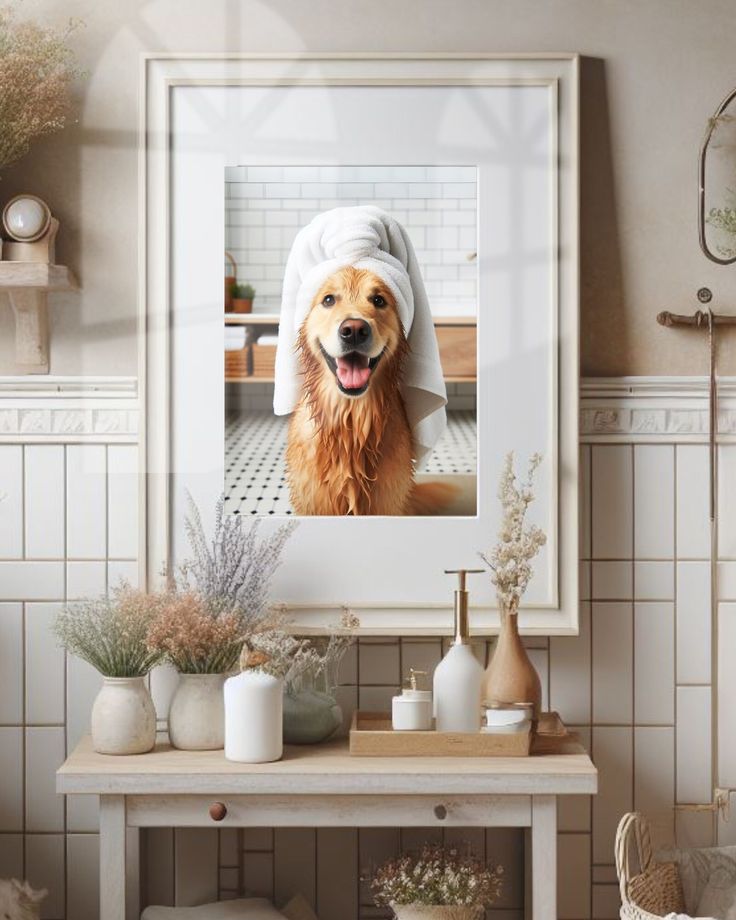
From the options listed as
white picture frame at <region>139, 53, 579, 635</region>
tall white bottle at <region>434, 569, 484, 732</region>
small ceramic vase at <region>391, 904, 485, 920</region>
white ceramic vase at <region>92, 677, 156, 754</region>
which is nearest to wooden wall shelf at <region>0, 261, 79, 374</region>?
white picture frame at <region>139, 53, 579, 635</region>

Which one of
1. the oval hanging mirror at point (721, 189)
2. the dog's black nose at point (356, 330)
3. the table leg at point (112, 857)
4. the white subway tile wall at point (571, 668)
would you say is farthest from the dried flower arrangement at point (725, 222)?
the table leg at point (112, 857)

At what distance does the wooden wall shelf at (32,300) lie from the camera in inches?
89.4

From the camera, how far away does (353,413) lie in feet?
7.74

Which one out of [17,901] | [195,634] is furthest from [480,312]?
[17,901]

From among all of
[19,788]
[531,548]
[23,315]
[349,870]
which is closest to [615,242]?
[531,548]

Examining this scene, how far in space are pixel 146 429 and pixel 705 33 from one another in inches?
52.2

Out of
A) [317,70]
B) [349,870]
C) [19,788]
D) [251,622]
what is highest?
[317,70]

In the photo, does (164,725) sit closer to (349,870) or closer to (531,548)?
(349,870)

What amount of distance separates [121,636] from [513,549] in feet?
2.34

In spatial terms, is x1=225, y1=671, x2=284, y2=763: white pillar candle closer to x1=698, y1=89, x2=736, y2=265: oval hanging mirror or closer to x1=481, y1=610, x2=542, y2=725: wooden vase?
x1=481, y1=610, x2=542, y2=725: wooden vase

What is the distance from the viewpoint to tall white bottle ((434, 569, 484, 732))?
84.4 inches

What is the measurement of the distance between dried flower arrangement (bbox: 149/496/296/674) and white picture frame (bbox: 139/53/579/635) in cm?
6

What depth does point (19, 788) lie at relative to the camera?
2432 millimetres

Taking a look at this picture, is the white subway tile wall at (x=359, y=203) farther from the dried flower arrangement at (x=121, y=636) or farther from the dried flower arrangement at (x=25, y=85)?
the dried flower arrangement at (x=121, y=636)
